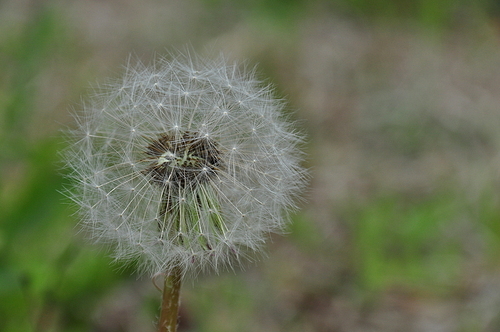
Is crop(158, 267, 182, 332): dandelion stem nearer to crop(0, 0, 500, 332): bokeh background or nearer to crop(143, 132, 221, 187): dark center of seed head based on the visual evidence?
crop(143, 132, 221, 187): dark center of seed head

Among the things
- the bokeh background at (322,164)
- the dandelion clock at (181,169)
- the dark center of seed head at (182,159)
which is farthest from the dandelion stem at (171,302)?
the bokeh background at (322,164)

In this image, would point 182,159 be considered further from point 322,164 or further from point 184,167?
point 322,164

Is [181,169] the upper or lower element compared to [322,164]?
lower

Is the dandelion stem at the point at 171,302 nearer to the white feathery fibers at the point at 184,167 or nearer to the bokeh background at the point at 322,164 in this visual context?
the white feathery fibers at the point at 184,167

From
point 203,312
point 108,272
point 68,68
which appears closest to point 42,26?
point 68,68

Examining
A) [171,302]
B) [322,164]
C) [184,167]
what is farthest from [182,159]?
[322,164]
